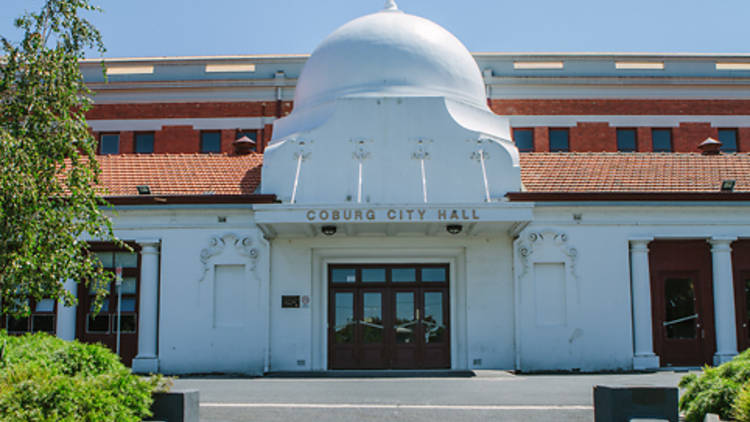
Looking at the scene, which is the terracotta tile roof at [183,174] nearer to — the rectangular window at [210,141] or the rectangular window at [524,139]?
the rectangular window at [210,141]

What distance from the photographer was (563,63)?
3222cm

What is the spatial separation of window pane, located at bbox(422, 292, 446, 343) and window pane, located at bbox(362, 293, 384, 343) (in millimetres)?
1152

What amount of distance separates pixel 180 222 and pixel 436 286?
6.81 meters

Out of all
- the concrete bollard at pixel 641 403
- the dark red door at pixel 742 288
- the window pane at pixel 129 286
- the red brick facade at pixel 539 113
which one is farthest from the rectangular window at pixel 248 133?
the concrete bollard at pixel 641 403

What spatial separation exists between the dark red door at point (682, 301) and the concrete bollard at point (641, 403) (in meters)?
11.9

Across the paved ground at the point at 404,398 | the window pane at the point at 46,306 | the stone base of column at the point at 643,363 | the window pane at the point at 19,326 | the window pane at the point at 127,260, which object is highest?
the window pane at the point at 127,260

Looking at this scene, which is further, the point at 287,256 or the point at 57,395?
the point at 287,256

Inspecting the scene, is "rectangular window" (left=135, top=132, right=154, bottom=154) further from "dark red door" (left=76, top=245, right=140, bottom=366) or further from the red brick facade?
"dark red door" (left=76, top=245, right=140, bottom=366)

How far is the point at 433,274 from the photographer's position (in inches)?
821

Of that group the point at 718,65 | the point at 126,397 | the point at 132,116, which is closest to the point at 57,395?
the point at 126,397

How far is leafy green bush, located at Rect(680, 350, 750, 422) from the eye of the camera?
33.1 ft

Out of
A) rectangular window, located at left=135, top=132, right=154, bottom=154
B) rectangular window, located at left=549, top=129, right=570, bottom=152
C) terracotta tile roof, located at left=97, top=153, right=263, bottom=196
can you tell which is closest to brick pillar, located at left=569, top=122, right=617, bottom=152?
rectangular window, located at left=549, top=129, right=570, bottom=152

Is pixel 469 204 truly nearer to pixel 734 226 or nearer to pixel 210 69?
pixel 734 226

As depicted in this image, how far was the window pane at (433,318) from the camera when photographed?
67.5 ft
